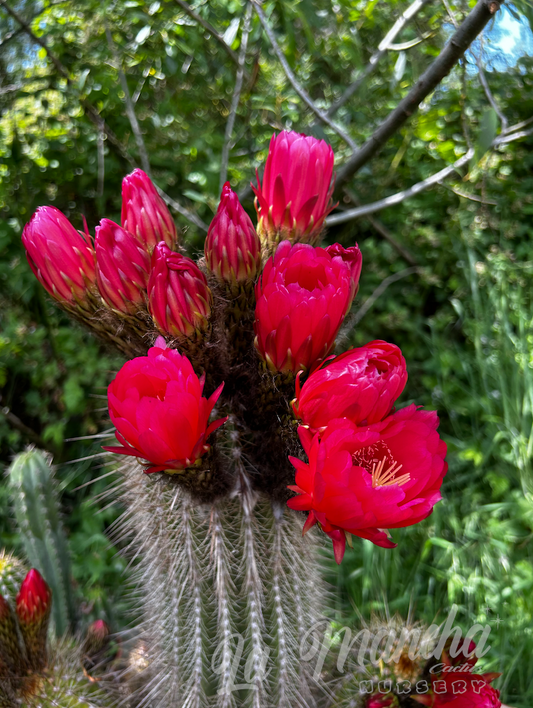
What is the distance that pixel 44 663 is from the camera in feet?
2.38

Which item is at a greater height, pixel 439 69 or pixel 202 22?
pixel 202 22

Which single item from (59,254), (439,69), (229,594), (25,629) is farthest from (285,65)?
(25,629)

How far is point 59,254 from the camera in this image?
0.54 metres

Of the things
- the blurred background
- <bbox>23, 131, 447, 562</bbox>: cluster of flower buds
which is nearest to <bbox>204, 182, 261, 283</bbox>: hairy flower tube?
<bbox>23, 131, 447, 562</bbox>: cluster of flower buds

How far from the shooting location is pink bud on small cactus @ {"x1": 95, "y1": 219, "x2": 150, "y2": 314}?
20.2 inches

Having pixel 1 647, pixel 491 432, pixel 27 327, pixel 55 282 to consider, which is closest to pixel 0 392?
pixel 27 327

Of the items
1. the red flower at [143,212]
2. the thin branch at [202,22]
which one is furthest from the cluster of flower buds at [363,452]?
the thin branch at [202,22]

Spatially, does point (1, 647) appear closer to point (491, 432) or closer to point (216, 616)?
point (216, 616)

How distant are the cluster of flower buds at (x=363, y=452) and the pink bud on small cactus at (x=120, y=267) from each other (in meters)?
0.21

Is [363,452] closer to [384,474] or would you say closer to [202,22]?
[384,474]

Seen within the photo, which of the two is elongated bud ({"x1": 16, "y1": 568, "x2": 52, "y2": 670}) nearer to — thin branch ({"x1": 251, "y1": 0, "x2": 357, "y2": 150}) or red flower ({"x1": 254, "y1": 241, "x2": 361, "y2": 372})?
red flower ({"x1": 254, "y1": 241, "x2": 361, "y2": 372})

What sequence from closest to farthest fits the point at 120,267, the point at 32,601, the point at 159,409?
the point at 159,409 < the point at 120,267 < the point at 32,601

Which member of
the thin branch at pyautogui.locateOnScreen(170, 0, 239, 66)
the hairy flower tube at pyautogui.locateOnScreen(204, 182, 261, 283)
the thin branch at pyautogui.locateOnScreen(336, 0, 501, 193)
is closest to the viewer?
the hairy flower tube at pyautogui.locateOnScreen(204, 182, 261, 283)

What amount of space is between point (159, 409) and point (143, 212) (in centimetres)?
26
